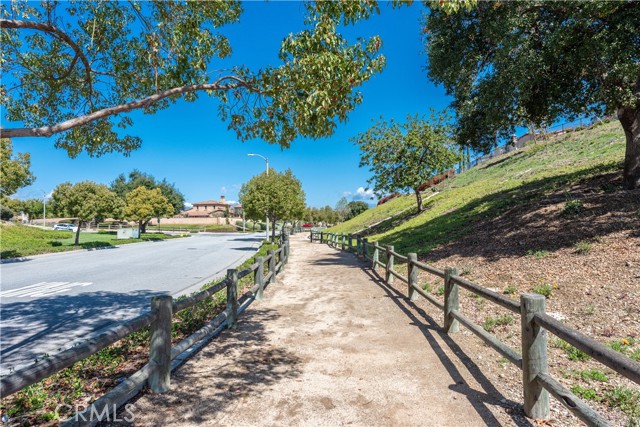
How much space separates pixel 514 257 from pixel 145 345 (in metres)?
8.40

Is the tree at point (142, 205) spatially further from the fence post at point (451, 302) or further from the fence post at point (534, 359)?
the fence post at point (534, 359)

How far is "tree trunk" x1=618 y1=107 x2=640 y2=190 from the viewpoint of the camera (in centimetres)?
1057

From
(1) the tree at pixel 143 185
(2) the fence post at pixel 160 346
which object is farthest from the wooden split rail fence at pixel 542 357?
(1) the tree at pixel 143 185

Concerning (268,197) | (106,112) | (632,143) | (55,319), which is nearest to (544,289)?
(632,143)

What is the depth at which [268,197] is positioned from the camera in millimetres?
29922

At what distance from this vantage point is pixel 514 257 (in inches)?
363

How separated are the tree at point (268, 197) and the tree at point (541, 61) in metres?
19.4

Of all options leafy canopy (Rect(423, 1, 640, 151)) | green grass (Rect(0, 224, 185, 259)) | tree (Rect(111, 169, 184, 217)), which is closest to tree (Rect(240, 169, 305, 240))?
green grass (Rect(0, 224, 185, 259))

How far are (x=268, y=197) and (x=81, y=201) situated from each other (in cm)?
1570

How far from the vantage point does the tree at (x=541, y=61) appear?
8.89 meters

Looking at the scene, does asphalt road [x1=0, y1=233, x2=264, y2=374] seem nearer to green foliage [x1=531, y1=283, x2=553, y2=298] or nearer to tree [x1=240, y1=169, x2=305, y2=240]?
green foliage [x1=531, y1=283, x2=553, y2=298]

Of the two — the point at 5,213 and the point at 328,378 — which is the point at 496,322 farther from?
the point at 5,213

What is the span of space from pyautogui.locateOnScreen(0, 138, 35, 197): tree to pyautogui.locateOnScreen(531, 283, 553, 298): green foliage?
26.6 metres

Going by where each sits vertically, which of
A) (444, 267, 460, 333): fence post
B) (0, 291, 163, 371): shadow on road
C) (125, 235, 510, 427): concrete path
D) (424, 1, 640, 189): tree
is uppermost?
(424, 1, 640, 189): tree
